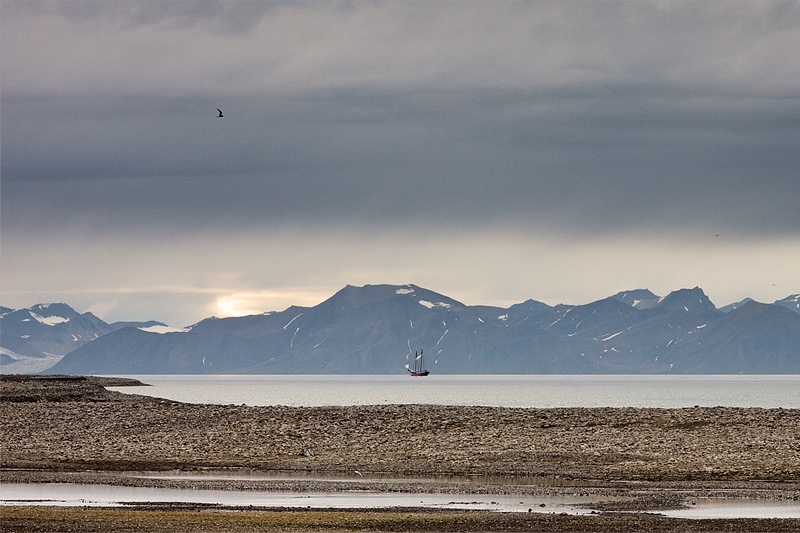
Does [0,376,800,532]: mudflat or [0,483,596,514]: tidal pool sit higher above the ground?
[0,376,800,532]: mudflat

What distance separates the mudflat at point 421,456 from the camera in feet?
120

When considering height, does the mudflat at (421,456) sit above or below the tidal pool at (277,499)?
above

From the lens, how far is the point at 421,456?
6222 cm

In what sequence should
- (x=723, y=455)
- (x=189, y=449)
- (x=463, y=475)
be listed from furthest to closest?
(x=189, y=449), (x=723, y=455), (x=463, y=475)

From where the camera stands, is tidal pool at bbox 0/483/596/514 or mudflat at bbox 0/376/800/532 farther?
tidal pool at bbox 0/483/596/514

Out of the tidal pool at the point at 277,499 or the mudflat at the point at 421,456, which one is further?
the tidal pool at the point at 277,499

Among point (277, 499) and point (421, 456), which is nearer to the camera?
point (277, 499)

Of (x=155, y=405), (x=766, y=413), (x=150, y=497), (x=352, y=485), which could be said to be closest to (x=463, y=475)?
(x=352, y=485)

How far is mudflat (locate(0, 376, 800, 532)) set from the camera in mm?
36688

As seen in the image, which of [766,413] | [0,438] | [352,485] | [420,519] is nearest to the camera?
[420,519]

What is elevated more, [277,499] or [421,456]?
[421,456]

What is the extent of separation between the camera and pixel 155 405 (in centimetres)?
9350

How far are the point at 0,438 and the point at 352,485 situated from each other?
2986cm

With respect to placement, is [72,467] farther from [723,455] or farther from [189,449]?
[723,455]
